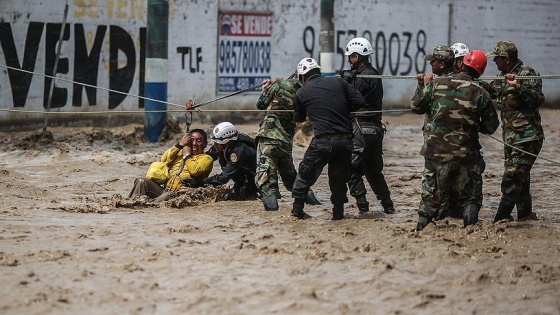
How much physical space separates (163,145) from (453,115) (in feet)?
25.4

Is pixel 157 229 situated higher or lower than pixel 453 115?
lower

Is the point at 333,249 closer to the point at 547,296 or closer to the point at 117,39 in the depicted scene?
the point at 547,296

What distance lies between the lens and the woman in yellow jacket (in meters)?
13.0

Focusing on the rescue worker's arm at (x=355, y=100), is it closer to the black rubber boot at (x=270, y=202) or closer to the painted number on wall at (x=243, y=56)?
the black rubber boot at (x=270, y=202)

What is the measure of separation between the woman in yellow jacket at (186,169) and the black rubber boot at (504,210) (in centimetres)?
335

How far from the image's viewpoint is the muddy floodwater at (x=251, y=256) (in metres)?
8.48

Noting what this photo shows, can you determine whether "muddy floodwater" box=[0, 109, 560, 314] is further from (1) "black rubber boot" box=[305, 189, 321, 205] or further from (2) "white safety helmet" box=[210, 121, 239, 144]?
(2) "white safety helmet" box=[210, 121, 239, 144]

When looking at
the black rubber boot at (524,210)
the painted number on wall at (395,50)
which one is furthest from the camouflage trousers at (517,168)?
the painted number on wall at (395,50)

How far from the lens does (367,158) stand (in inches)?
487

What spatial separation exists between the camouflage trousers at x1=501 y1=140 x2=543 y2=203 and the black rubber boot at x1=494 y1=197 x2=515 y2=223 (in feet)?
0.14

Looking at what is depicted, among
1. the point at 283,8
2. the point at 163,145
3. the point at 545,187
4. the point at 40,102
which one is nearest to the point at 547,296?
the point at 545,187

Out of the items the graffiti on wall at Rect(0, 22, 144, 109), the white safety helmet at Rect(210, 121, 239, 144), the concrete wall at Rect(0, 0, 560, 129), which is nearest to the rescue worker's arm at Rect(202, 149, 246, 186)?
the white safety helmet at Rect(210, 121, 239, 144)

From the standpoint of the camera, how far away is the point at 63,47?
18062mm

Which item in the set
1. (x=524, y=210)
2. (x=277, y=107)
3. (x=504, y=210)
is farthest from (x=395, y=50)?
(x=504, y=210)
